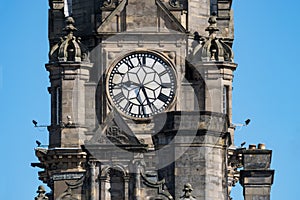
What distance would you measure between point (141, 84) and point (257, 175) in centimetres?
569

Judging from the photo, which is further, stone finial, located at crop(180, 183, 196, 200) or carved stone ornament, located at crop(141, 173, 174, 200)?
carved stone ornament, located at crop(141, 173, 174, 200)

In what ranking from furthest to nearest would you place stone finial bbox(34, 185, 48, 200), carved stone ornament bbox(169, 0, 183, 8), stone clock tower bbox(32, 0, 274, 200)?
carved stone ornament bbox(169, 0, 183, 8) < stone clock tower bbox(32, 0, 274, 200) < stone finial bbox(34, 185, 48, 200)

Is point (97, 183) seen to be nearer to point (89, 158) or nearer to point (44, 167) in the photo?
point (89, 158)

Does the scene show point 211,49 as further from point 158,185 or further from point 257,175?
point 158,185

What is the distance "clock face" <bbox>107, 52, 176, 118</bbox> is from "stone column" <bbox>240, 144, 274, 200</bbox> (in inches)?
152

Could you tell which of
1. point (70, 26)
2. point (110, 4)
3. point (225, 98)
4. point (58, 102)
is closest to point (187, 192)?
point (225, 98)

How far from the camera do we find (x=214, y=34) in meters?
139

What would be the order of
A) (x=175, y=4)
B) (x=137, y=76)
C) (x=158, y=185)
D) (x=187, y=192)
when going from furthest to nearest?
(x=175, y=4)
(x=137, y=76)
(x=158, y=185)
(x=187, y=192)

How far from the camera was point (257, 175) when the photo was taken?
138 meters

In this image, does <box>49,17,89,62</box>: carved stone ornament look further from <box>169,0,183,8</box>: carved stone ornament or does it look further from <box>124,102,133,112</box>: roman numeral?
<box>169,0,183,8</box>: carved stone ornament

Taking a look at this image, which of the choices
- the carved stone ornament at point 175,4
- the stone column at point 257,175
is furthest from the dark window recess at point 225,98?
the carved stone ornament at point 175,4

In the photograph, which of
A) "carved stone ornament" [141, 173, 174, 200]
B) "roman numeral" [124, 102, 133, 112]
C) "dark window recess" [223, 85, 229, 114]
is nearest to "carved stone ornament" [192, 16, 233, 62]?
"dark window recess" [223, 85, 229, 114]

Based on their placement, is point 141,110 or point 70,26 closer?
point 141,110

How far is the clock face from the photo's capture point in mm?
138250
